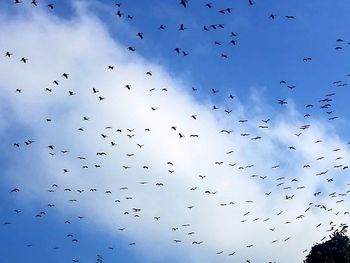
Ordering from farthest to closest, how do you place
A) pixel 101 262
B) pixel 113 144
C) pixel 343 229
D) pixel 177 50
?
1. pixel 343 229
2. pixel 101 262
3. pixel 113 144
4. pixel 177 50

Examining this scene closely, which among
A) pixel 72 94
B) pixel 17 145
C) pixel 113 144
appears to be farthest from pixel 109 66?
pixel 17 145

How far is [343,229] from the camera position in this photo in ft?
214

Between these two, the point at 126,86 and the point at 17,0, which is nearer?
the point at 17,0

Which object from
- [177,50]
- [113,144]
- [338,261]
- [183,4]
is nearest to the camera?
[183,4]

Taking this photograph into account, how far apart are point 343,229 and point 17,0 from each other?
58947 mm

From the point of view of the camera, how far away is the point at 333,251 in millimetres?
62156

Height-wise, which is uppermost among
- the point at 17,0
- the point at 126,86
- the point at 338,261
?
the point at 17,0

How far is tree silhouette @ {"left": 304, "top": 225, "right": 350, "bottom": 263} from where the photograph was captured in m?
61.2

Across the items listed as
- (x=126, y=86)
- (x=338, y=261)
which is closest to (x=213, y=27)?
(x=126, y=86)

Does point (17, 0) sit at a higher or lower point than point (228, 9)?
higher

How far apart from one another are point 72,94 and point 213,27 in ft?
37.6

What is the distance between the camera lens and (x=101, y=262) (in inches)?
2087

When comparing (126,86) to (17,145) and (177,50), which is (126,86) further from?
(17,145)

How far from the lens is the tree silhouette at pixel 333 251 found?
6116 centimetres
